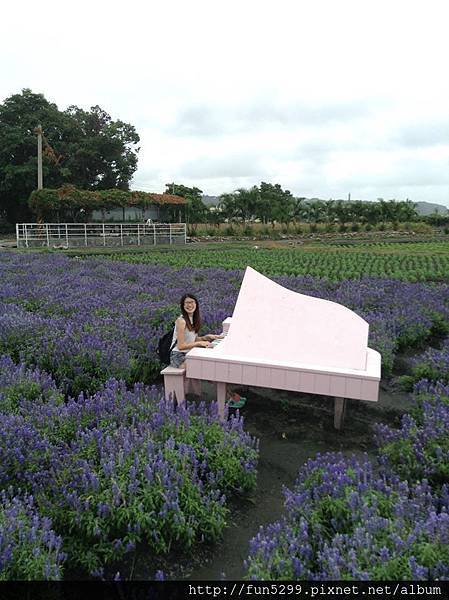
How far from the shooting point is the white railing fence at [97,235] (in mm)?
26766

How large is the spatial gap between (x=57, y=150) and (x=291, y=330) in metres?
43.5

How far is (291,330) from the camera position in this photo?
4.36 metres

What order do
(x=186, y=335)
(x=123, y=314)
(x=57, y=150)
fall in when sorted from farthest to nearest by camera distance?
(x=57, y=150), (x=123, y=314), (x=186, y=335)

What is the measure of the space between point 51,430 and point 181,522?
1256 mm

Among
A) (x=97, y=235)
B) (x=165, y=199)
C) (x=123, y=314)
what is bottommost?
(x=123, y=314)

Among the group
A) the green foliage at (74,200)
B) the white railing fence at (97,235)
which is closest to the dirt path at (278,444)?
the white railing fence at (97,235)

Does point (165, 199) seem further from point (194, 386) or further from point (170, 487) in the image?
point (170, 487)

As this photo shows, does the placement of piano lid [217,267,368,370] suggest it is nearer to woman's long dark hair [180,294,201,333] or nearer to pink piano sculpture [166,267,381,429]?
pink piano sculpture [166,267,381,429]

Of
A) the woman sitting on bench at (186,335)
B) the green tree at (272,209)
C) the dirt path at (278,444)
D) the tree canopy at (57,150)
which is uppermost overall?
the tree canopy at (57,150)

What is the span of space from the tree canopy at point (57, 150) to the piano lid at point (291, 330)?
38624 millimetres

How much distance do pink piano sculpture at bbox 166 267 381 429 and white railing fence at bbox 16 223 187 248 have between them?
23.5 metres

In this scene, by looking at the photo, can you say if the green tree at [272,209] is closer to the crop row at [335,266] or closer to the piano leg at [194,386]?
the crop row at [335,266]

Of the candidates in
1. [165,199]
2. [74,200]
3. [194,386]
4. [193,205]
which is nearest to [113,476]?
[194,386]

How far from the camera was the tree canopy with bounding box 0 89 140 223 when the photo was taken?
4091 centimetres
